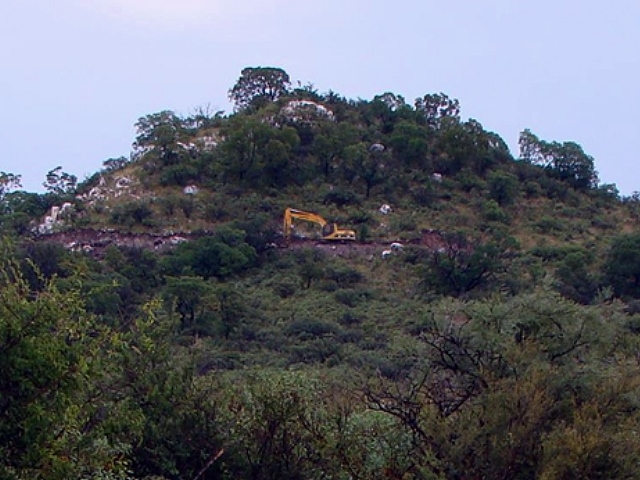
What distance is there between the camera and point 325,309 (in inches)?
1419

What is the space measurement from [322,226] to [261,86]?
17.5 meters

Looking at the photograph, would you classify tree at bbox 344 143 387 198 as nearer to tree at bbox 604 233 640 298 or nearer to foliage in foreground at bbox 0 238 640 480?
tree at bbox 604 233 640 298

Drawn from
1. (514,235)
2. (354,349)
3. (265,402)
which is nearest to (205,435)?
(265,402)

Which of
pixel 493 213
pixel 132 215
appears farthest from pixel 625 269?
pixel 132 215

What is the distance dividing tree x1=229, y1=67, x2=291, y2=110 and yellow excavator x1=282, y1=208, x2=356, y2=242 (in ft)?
50.2

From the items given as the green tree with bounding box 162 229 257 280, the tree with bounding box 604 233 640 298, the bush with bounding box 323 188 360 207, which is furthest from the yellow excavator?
the tree with bounding box 604 233 640 298

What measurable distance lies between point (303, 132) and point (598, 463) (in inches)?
1665

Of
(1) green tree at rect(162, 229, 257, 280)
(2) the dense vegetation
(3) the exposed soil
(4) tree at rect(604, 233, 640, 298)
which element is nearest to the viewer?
(2) the dense vegetation

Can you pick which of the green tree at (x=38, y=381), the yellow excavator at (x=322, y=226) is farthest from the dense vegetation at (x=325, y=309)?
the yellow excavator at (x=322, y=226)

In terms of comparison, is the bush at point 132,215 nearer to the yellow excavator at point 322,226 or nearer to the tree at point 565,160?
the yellow excavator at point 322,226

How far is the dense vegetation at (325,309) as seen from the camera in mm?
10047

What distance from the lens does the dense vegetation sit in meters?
10.0

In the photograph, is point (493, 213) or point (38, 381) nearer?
point (38, 381)

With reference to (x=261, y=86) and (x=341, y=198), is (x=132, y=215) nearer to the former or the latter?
(x=341, y=198)
